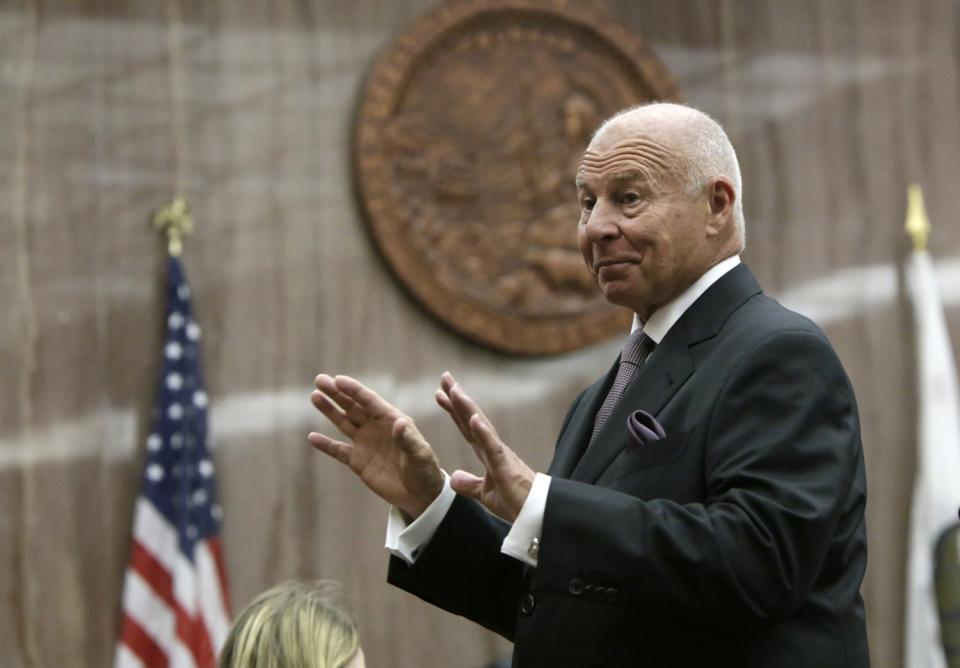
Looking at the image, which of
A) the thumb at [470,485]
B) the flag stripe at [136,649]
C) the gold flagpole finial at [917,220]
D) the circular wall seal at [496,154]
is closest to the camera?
the thumb at [470,485]

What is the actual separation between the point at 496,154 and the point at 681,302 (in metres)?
3.76

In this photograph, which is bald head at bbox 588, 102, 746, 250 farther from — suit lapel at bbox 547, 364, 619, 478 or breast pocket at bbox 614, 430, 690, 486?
breast pocket at bbox 614, 430, 690, 486

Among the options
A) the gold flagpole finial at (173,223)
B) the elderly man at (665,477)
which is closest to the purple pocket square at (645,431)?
the elderly man at (665,477)

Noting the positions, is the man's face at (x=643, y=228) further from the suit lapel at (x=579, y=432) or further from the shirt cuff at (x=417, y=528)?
the shirt cuff at (x=417, y=528)

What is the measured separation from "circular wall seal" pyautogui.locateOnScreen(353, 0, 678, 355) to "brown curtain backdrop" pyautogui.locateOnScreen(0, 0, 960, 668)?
118 mm

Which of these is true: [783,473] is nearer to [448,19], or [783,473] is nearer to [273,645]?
[273,645]

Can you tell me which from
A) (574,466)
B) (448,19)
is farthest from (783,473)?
(448,19)

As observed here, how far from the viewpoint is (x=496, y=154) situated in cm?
613

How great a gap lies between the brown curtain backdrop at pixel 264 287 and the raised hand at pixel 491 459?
3.50 meters

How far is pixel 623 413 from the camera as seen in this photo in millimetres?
2344

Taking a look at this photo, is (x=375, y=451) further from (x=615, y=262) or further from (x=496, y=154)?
(x=496, y=154)

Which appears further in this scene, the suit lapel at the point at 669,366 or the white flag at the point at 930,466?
the white flag at the point at 930,466

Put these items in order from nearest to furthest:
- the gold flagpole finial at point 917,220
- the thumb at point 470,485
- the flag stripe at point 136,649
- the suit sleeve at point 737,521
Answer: the suit sleeve at point 737,521 < the thumb at point 470,485 < the flag stripe at point 136,649 < the gold flagpole finial at point 917,220

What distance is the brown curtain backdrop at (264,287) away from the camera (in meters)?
5.27
